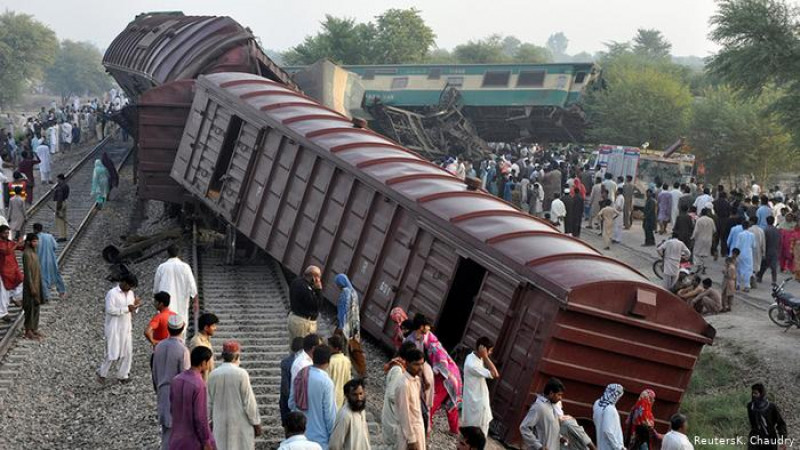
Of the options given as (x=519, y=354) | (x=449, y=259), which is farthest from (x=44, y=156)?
(x=519, y=354)

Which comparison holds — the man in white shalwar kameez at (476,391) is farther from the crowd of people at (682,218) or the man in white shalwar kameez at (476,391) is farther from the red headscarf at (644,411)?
the crowd of people at (682,218)

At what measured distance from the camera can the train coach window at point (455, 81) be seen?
1586 inches

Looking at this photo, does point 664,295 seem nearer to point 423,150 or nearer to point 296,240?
point 296,240

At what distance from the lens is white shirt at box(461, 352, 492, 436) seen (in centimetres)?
941

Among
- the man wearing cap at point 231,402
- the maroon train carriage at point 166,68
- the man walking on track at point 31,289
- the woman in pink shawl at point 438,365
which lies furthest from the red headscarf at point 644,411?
the maroon train carriage at point 166,68

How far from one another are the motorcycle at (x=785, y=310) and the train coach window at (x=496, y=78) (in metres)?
24.5

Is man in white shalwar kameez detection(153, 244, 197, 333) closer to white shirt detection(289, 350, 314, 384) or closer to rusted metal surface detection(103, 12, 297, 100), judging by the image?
white shirt detection(289, 350, 314, 384)

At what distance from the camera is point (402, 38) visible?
6181cm

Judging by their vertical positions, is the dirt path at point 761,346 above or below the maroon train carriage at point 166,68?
below

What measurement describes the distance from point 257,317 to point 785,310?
8.67 meters

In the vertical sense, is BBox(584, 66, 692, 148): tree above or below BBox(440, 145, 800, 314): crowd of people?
above

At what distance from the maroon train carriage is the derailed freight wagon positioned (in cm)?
252

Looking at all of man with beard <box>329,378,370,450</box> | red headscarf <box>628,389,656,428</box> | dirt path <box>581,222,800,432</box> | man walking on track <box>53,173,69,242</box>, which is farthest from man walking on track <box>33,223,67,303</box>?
dirt path <box>581,222,800,432</box>

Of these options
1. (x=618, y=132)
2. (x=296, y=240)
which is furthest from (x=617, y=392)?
(x=618, y=132)
